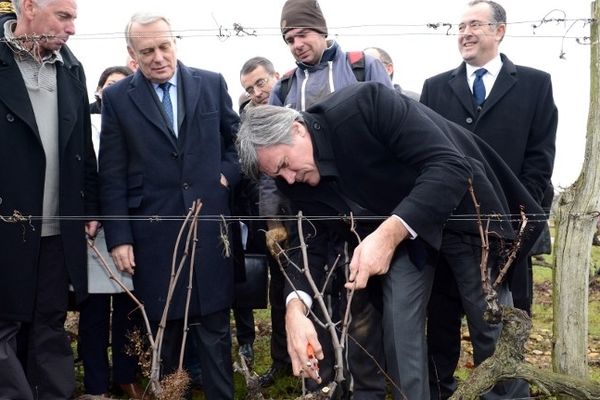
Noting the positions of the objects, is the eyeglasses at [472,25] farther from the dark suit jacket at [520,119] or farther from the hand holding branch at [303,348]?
the hand holding branch at [303,348]

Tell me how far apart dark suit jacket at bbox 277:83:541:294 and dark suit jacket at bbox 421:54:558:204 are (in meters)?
0.96

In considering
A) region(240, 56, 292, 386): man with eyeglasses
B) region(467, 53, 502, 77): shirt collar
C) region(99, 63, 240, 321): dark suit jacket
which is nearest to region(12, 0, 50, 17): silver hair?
region(99, 63, 240, 321): dark suit jacket

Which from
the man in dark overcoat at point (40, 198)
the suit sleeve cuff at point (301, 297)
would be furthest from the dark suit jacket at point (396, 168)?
the man in dark overcoat at point (40, 198)

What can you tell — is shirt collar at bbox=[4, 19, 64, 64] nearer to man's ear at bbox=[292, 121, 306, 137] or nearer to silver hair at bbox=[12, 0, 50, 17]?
silver hair at bbox=[12, 0, 50, 17]

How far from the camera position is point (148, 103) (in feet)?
14.6

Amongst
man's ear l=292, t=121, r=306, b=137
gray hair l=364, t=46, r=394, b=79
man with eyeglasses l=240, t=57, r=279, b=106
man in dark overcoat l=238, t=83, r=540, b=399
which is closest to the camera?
man in dark overcoat l=238, t=83, r=540, b=399

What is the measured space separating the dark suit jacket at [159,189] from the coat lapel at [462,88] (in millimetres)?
1529

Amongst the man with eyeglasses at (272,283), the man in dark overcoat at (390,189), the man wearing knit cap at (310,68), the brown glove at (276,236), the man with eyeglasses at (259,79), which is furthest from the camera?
the man with eyeglasses at (259,79)

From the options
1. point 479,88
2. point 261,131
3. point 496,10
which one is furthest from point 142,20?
point 496,10

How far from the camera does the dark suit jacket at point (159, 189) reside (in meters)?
4.39

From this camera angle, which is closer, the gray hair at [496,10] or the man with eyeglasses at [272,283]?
the gray hair at [496,10]

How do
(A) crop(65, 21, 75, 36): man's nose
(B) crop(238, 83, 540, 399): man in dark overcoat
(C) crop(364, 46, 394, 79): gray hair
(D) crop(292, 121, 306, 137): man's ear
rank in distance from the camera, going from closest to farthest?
(B) crop(238, 83, 540, 399): man in dark overcoat → (D) crop(292, 121, 306, 137): man's ear → (A) crop(65, 21, 75, 36): man's nose → (C) crop(364, 46, 394, 79): gray hair

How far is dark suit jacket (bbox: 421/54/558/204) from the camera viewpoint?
4.79 m

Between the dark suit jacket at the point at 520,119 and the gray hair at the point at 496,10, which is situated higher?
the gray hair at the point at 496,10
